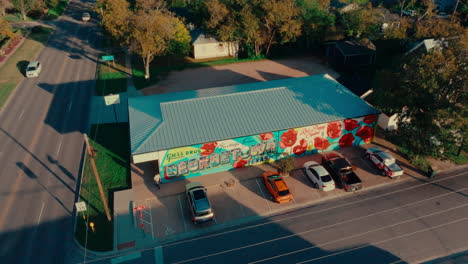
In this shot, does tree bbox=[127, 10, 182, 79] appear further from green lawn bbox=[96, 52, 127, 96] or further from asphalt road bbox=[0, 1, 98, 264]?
asphalt road bbox=[0, 1, 98, 264]

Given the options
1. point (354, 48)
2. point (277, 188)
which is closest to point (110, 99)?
point (277, 188)

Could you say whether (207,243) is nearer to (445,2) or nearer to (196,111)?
(196,111)

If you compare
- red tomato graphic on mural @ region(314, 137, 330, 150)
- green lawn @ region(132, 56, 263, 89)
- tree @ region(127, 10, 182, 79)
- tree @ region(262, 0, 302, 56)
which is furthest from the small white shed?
red tomato graphic on mural @ region(314, 137, 330, 150)

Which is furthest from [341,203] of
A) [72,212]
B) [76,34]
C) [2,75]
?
[76,34]

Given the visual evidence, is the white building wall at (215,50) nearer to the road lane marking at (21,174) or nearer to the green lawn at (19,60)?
the road lane marking at (21,174)

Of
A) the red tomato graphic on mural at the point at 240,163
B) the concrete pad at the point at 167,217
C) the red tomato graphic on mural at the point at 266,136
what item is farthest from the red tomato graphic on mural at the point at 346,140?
the concrete pad at the point at 167,217

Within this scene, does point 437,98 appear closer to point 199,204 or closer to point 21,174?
point 199,204
